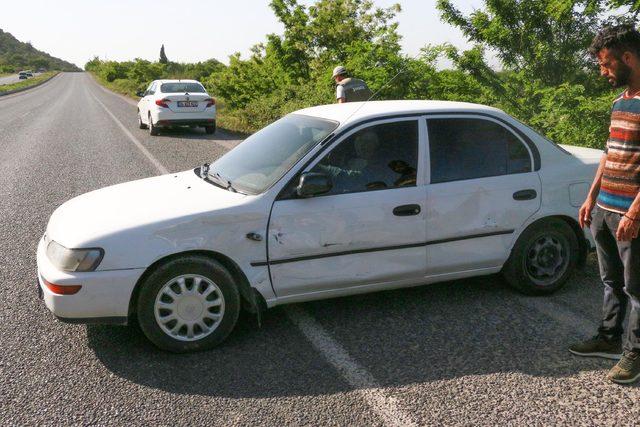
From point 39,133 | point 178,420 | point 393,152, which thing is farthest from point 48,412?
point 39,133

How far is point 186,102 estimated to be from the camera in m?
16.3

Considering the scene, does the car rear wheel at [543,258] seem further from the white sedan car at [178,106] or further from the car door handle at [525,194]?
the white sedan car at [178,106]

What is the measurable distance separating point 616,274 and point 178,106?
47.2ft

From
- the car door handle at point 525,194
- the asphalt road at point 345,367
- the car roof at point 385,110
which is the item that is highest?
the car roof at point 385,110

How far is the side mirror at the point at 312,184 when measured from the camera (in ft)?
12.5

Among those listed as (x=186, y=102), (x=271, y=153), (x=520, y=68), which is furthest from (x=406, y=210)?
(x=186, y=102)

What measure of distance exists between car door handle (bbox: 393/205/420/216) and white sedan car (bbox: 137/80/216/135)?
1318 cm

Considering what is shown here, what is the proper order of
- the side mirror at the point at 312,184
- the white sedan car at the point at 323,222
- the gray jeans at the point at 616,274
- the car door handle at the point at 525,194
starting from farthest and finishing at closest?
1. the car door handle at the point at 525,194
2. the side mirror at the point at 312,184
3. the white sedan car at the point at 323,222
4. the gray jeans at the point at 616,274

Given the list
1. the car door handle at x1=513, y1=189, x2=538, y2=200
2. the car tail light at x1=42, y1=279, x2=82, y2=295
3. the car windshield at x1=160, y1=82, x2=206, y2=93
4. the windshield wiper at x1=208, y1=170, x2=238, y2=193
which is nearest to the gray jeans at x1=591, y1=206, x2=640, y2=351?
the car door handle at x1=513, y1=189, x2=538, y2=200

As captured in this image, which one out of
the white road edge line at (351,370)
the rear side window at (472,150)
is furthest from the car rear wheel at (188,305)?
the rear side window at (472,150)

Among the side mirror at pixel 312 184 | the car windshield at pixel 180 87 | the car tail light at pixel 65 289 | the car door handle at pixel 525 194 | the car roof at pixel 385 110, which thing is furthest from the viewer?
the car windshield at pixel 180 87

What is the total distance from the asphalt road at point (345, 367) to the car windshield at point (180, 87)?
40.6 ft

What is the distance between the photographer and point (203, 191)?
413cm

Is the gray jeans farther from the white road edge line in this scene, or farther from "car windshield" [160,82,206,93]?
"car windshield" [160,82,206,93]
